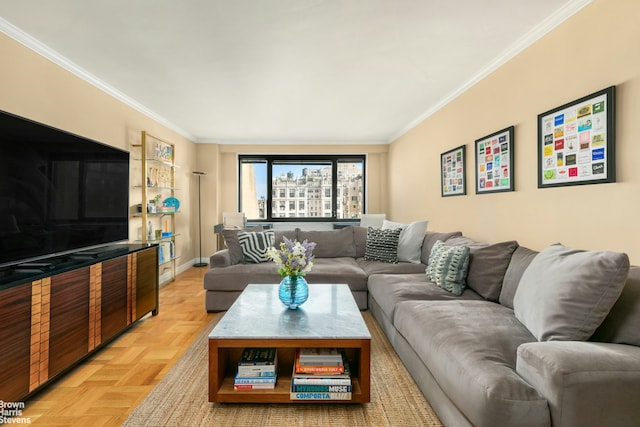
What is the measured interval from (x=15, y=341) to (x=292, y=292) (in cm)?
150

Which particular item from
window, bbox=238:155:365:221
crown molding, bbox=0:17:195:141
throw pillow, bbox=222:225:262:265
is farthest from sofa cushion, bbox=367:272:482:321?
window, bbox=238:155:365:221

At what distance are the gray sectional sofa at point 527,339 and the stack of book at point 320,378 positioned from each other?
1.50ft

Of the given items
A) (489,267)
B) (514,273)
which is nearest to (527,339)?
(514,273)

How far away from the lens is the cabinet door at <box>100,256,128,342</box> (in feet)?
8.04

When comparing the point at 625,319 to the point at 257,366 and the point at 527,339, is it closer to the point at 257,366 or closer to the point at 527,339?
the point at 527,339

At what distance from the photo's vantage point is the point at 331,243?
420 cm

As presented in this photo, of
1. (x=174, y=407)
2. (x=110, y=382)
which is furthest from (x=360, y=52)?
(x=110, y=382)

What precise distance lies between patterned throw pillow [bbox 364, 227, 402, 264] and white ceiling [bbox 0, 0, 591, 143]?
163 centimetres

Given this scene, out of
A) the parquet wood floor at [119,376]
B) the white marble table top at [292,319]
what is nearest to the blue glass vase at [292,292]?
the white marble table top at [292,319]

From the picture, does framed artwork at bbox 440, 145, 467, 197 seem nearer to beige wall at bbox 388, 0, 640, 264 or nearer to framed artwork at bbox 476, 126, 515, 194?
beige wall at bbox 388, 0, 640, 264

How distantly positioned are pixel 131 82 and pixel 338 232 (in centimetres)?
288

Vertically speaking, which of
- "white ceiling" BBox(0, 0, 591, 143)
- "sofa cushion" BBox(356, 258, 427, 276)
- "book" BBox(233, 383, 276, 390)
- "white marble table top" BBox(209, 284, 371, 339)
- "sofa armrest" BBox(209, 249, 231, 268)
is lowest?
"book" BBox(233, 383, 276, 390)

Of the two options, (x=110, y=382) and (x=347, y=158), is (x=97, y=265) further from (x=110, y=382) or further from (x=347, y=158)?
(x=347, y=158)

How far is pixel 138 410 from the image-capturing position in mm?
1769
